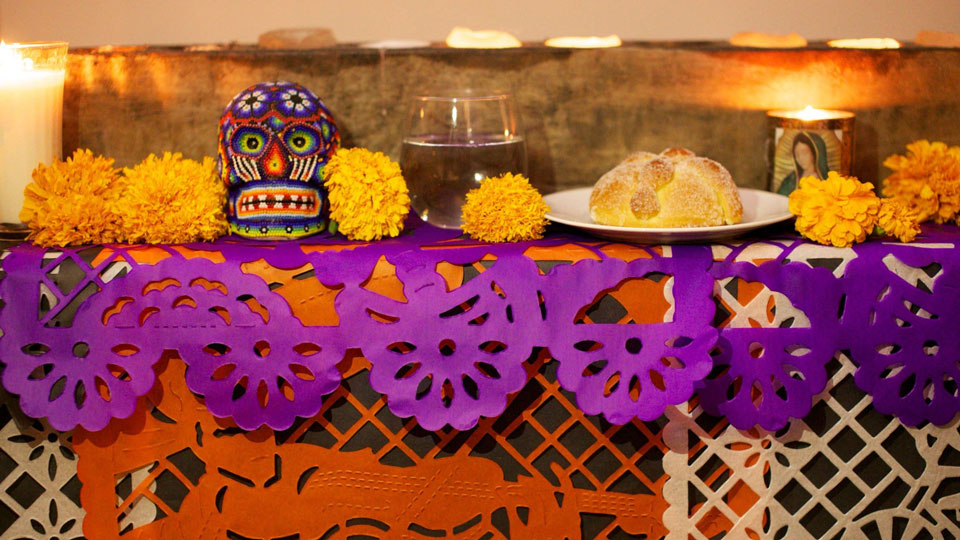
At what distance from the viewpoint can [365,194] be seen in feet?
2.48

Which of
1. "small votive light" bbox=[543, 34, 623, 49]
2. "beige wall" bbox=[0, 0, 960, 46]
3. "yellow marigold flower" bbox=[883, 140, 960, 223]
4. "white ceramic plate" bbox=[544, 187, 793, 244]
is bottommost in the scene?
"white ceramic plate" bbox=[544, 187, 793, 244]

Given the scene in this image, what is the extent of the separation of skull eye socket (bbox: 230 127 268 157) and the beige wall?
0.29 m

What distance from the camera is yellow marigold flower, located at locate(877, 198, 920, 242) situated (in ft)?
2.38

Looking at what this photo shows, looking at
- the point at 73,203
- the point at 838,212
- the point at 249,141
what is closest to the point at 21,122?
the point at 73,203

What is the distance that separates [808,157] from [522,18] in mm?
385

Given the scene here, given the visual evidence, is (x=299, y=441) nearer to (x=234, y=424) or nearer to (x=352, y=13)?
(x=234, y=424)

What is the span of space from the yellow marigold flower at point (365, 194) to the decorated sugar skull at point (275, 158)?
0.02m

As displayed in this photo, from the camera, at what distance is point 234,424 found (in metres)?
0.74

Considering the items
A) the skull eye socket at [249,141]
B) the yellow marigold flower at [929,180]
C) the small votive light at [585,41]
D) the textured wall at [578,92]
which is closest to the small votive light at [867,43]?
the textured wall at [578,92]

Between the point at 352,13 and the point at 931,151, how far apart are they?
2.20 feet

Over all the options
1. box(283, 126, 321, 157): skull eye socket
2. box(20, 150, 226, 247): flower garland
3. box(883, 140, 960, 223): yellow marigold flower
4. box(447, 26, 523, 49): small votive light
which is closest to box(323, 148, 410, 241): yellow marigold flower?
box(283, 126, 321, 157): skull eye socket

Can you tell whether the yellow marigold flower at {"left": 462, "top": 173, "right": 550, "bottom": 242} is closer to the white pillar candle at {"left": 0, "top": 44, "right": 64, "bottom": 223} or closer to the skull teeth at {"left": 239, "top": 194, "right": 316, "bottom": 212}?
the skull teeth at {"left": 239, "top": 194, "right": 316, "bottom": 212}

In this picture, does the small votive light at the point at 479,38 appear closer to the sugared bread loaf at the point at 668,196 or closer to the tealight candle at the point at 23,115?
the sugared bread loaf at the point at 668,196

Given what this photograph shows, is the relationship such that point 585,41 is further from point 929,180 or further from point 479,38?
point 929,180
